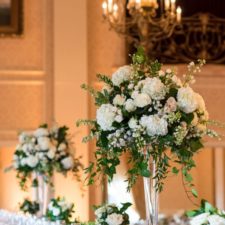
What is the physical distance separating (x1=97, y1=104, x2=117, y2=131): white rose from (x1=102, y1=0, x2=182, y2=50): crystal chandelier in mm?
1551

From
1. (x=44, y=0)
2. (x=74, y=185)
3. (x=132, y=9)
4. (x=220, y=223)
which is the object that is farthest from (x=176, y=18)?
(x=220, y=223)

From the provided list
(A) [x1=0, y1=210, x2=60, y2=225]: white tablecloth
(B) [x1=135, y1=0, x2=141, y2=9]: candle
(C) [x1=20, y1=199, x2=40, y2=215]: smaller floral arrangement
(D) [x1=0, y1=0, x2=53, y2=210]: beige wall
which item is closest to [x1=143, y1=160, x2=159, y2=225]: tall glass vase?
(A) [x1=0, y1=210, x2=60, y2=225]: white tablecloth

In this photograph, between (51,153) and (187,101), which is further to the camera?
(51,153)

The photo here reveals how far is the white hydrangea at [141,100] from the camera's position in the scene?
1.99 meters

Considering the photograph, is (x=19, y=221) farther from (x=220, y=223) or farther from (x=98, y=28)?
(x=98, y=28)

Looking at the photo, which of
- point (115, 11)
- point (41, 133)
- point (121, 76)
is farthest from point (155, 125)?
point (115, 11)

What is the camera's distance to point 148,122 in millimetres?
1981

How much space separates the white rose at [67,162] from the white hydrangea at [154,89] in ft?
5.77

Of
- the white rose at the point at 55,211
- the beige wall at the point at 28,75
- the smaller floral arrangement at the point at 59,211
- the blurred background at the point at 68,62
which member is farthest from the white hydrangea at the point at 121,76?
the beige wall at the point at 28,75

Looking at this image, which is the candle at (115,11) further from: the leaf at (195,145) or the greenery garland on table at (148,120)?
the leaf at (195,145)

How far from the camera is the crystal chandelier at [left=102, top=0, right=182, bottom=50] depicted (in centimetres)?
348

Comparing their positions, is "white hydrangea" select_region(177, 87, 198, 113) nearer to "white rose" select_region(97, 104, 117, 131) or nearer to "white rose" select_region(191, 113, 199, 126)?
"white rose" select_region(191, 113, 199, 126)

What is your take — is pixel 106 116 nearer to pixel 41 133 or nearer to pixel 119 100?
pixel 119 100

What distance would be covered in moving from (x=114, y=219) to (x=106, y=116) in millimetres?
507
